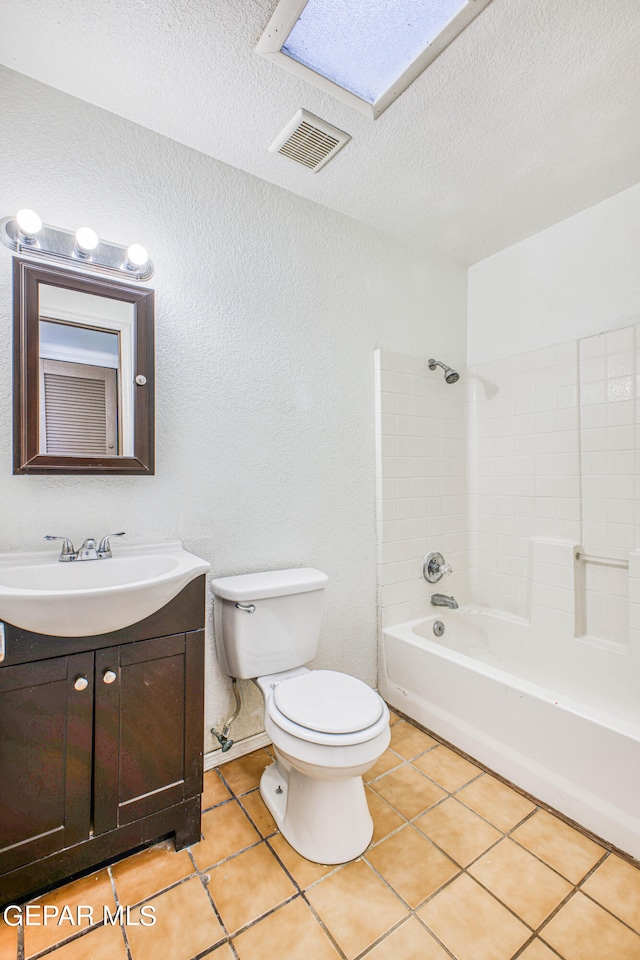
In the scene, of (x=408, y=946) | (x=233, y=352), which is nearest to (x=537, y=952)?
(x=408, y=946)

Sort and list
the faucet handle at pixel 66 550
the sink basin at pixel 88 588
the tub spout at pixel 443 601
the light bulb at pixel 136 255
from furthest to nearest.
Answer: the tub spout at pixel 443 601 < the light bulb at pixel 136 255 < the faucet handle at pixel 66 550 < the sink basin at pixel 88 588

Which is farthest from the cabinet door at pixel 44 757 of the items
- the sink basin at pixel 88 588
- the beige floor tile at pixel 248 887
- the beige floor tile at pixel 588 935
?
the beige floor tile at pixel 588 935

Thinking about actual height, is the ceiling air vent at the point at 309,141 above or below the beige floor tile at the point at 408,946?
above

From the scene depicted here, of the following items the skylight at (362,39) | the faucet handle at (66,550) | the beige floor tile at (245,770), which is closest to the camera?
the skylight at (362,39)

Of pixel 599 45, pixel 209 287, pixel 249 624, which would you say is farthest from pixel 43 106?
pixel 249 624

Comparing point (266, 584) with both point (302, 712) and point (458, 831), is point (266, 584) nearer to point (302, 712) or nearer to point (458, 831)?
point (302, 712)

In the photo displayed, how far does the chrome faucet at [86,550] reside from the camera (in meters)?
1.39

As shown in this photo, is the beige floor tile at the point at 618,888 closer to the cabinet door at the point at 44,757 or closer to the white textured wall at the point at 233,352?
the white textured wall at the point at 233,352

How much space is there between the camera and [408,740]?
6.47ft

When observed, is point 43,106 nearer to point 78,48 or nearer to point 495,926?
point 78,48

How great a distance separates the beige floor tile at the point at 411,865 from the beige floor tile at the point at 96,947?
27.1 inches

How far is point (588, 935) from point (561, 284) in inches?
94.3

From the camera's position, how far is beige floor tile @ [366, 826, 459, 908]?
1262 mm

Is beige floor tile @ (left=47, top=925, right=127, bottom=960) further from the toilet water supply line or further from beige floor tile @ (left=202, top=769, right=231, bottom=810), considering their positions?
the toilet water supply line
